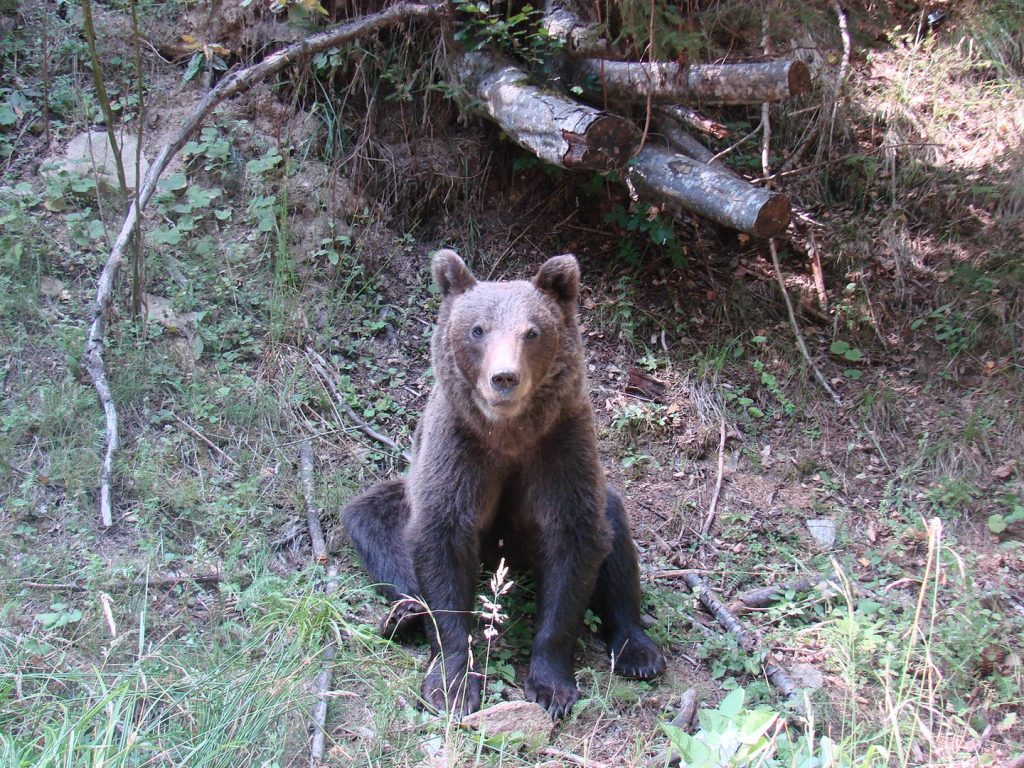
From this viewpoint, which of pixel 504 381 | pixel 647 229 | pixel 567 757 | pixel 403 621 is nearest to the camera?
pixel 567 757

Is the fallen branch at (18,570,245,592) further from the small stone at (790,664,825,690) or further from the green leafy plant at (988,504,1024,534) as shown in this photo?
the green leafy plant at (988,504,1024,534)

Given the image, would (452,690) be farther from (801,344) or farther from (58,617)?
(801,344)

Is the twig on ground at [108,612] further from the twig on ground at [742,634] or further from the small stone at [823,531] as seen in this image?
the small stone at [823,531]

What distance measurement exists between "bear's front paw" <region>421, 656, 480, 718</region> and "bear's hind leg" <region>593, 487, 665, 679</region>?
881 mm

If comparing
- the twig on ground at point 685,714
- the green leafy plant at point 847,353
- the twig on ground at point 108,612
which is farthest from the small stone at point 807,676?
the twig on ground at point 108,612

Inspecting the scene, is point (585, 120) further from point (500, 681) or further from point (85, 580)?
point (85, 580)

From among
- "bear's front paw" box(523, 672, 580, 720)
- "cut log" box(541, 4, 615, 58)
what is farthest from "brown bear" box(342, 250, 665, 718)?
"cut log" box(541, 4, 615, 58)

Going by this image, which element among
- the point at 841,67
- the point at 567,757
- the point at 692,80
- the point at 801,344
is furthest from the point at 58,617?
the point at 841,67

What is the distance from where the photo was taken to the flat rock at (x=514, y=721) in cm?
383

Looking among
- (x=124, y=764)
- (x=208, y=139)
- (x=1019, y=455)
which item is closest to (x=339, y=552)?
(x=124, y=764)

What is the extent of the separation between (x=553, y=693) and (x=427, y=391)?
2.85 m

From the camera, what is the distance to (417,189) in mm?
7320

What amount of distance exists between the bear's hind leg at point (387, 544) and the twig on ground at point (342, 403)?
2.35 ft

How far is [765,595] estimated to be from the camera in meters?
5.30
